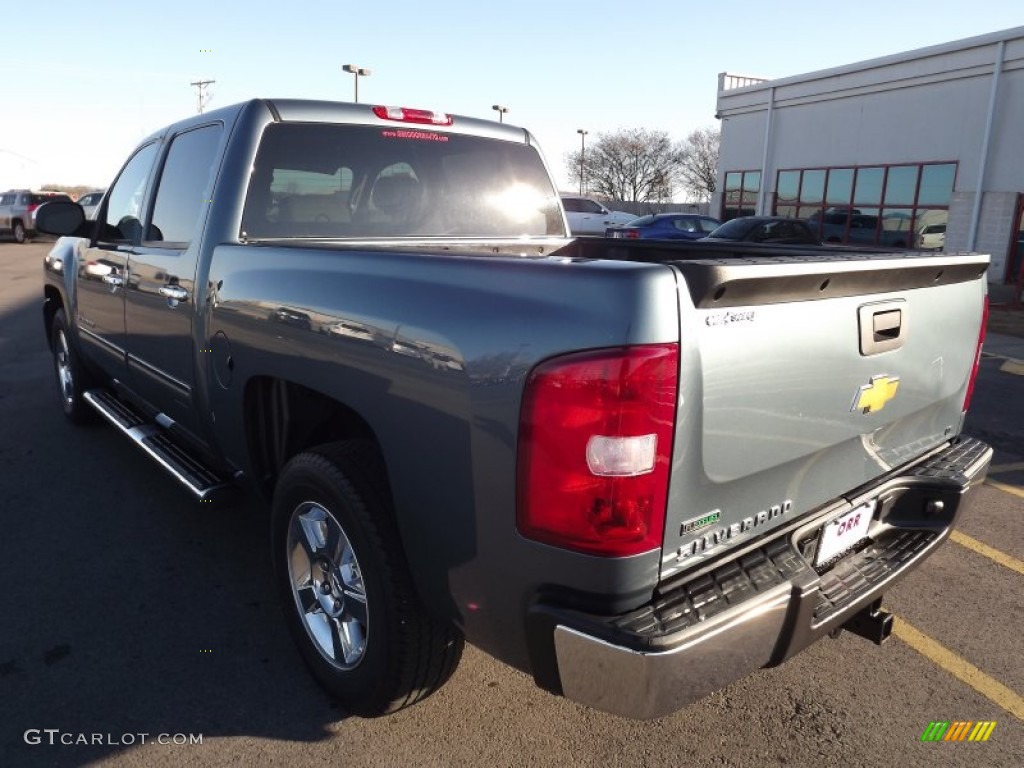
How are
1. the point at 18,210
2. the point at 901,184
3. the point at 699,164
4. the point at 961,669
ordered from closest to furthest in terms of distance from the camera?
the point at 961,669 → the point at 901,184 → the point at 18,210 → the point at 699,164

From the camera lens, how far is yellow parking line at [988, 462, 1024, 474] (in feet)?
16.7

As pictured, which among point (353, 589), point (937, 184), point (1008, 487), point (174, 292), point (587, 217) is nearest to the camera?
point (353, 589)

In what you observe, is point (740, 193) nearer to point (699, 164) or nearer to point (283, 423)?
point (283, 423)

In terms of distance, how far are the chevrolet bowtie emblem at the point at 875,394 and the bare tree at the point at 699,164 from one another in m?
68.4

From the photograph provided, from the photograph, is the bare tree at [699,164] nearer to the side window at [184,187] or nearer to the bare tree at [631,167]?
the bare tree at [631,167]

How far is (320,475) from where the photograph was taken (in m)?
2.38

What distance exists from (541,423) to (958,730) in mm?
1988

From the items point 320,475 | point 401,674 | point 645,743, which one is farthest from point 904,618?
point 320,475

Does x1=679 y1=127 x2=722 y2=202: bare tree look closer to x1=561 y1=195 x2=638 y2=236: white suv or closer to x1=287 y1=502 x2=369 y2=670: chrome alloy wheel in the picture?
x1=561 y1=195 x2=638 y2=236: white suv

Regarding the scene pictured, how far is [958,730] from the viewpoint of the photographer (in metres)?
2.55

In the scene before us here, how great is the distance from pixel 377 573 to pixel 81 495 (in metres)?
3.07

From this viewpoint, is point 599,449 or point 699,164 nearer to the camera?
point 599,449

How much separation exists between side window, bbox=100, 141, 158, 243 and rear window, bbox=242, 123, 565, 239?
1.27m

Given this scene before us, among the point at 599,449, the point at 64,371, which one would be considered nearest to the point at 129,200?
the point at 64,371
